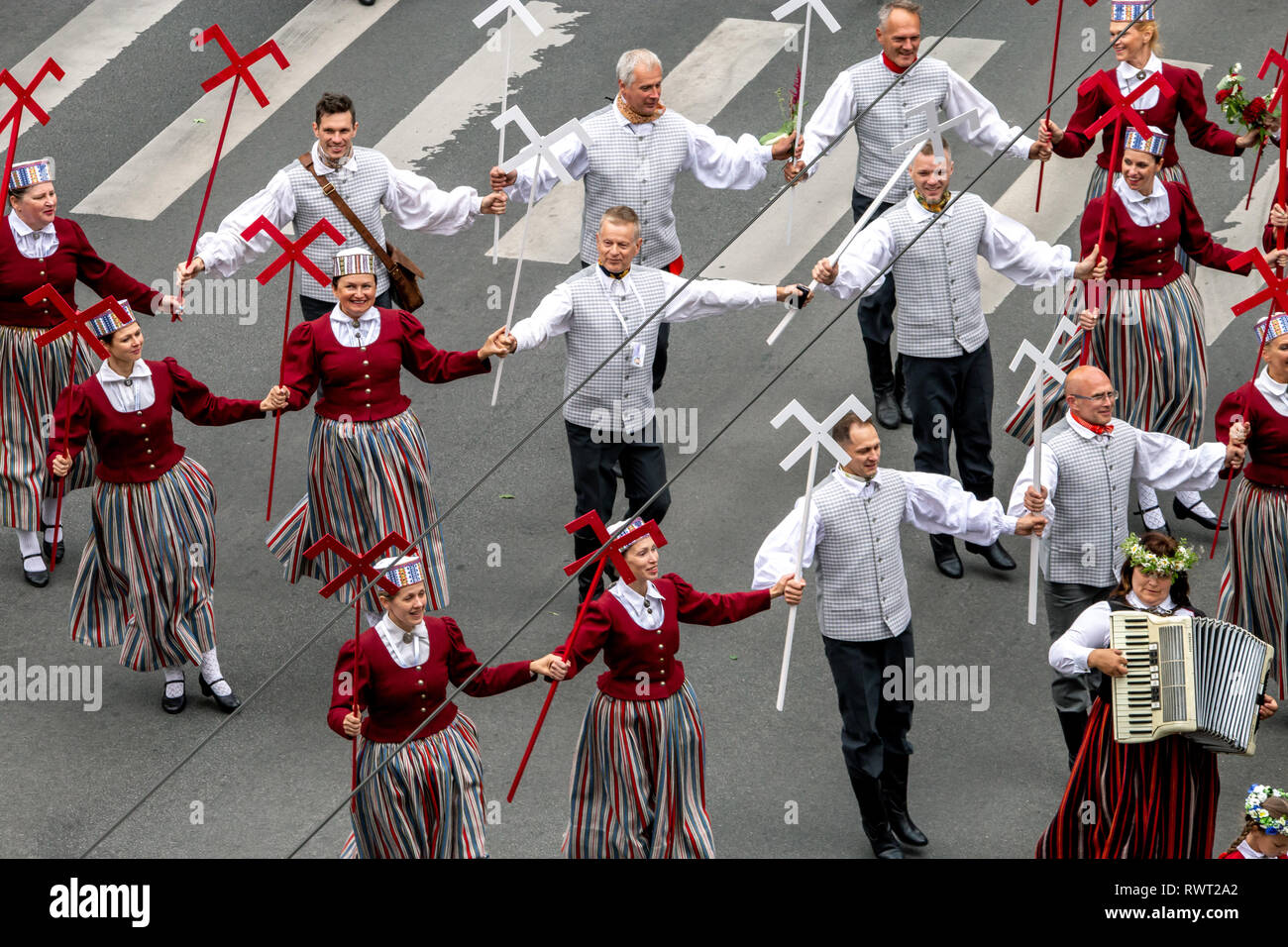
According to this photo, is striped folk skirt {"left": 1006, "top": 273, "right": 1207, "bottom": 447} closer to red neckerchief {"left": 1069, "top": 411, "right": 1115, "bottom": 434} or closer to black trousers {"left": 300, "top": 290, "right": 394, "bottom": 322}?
red neckerchief {"left": 1069, "top": 411, "right": 1115, "bottom": 434}

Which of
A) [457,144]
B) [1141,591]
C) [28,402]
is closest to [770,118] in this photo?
[457,144]

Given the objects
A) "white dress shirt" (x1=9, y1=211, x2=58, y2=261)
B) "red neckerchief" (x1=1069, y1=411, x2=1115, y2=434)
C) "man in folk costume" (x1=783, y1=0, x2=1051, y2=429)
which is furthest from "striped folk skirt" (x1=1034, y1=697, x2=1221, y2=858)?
"white dress shirt" (x1=9, y1=211, x2=58, y2=261)

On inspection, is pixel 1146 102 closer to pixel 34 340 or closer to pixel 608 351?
Answer: pixel 608 351

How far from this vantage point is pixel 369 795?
9.60 metres

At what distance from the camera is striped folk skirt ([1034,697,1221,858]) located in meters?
9.62

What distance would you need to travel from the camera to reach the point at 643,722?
968 centimetres

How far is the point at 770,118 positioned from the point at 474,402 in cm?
307

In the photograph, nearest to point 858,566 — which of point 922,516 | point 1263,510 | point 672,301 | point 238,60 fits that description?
point 922,516

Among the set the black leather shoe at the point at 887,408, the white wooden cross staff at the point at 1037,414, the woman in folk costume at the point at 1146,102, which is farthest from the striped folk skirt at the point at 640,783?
the woman in folk costume at the point at 1146,102

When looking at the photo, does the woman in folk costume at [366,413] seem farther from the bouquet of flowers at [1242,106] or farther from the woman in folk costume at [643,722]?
the bouquet of flowers at [1242,106]

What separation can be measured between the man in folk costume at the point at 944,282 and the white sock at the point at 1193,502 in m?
0.99

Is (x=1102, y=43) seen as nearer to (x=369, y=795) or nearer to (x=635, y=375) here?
(x=635, y=375)

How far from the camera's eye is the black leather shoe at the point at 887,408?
511 inches

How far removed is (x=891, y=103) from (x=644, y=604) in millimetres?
4112
